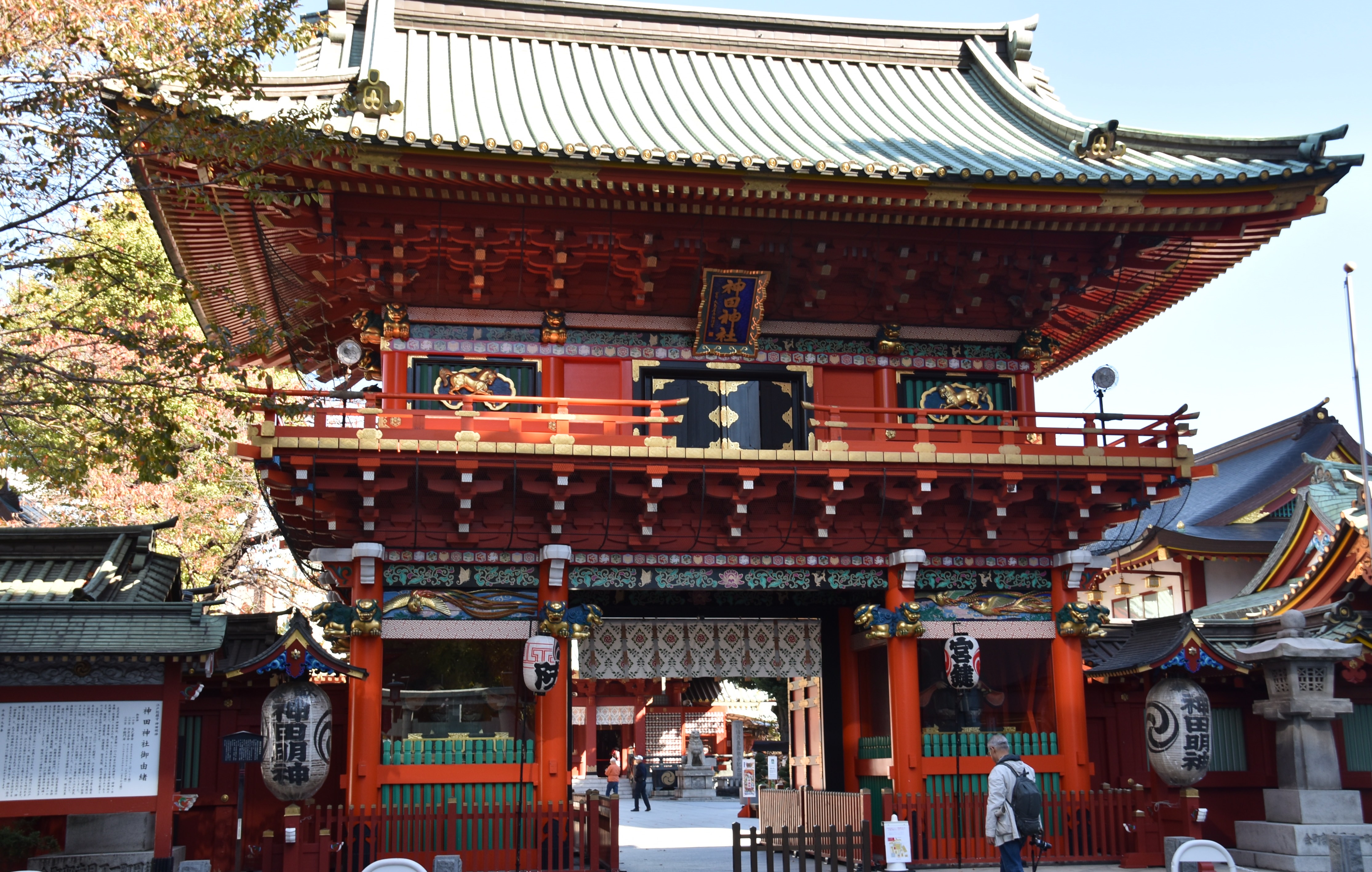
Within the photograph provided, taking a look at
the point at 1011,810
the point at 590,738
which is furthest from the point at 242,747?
the point at 590,738

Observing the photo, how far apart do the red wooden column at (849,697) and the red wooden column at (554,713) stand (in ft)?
14.8

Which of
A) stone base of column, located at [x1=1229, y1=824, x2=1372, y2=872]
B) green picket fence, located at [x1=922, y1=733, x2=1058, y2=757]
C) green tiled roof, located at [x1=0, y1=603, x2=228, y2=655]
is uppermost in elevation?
green tiled roof, located at [x1=0, y1=603, x2=228, y2=655]

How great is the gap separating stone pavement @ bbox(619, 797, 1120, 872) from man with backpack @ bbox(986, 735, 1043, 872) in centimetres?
344

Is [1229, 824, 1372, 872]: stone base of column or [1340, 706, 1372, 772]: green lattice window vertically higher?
[1340, 706, 1372, 772]: green lattice window

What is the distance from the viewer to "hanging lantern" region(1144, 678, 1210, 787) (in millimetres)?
15164

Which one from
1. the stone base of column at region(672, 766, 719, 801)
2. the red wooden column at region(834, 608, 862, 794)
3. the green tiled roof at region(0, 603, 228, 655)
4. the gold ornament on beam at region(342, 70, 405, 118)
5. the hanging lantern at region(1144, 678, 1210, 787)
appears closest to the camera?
the green tiled roof at region(0, 603, 228, 655)

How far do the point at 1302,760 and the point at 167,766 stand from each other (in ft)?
46.7

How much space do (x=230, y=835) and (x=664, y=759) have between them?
30834 millimetres

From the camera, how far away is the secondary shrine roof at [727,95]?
15188mm

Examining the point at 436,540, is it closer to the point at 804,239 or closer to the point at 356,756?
the point at 356,756

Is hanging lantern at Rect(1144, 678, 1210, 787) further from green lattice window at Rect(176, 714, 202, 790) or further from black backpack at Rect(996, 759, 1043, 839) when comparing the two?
green lattice window at Rect(176, 714, 202, 790)

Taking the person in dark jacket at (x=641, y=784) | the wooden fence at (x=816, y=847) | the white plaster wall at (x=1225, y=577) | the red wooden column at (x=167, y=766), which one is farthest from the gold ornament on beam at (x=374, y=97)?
the person in dark jacket at (x=641, y=784)

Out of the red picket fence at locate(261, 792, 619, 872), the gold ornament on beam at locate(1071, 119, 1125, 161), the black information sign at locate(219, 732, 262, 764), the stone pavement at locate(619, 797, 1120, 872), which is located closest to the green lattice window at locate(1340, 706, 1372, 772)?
the stone pavement at locate(619, 797, 1120, 872)

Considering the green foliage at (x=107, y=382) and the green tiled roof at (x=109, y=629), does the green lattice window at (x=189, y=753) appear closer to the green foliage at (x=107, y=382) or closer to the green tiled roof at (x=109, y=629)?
the green tiled roof at (x=109, y=629)
